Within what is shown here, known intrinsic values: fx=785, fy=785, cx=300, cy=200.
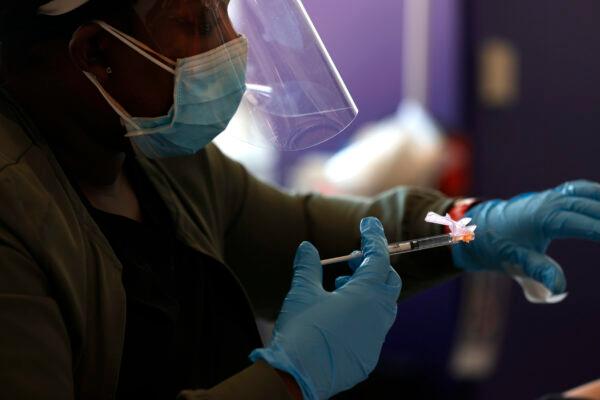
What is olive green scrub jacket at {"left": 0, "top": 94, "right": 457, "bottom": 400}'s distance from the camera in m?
0.87

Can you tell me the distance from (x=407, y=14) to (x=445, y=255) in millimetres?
1723

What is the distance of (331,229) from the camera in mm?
1498

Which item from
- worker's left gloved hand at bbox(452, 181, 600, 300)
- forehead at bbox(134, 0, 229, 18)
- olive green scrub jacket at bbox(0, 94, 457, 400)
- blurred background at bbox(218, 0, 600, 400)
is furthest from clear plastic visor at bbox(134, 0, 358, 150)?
blurred background at bbox(218, 0, 600, 400)

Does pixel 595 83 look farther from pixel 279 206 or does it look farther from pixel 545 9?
pixel 279 206

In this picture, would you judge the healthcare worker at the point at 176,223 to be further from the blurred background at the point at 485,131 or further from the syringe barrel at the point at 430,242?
the blurred background at the point at 485,131

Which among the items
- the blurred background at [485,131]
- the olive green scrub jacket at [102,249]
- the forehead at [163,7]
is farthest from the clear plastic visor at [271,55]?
the blurred background at [485,131]

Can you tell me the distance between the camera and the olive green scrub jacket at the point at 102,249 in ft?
2.85

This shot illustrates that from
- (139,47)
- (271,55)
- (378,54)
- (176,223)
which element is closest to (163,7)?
(139,47)

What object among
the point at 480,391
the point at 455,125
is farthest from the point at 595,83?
the point at 480,391

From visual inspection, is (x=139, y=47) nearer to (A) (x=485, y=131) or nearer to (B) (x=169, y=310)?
(B) (x=169, y=310)

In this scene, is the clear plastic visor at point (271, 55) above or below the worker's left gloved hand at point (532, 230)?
above

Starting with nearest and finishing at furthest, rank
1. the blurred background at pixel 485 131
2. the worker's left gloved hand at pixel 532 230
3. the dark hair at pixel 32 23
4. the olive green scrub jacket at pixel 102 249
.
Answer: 1. the olive green scrub jacket at pixel 102 249
2. the dark hair at pixel 32 23
3. the worker's left gloved hand at pixel 532 230
4. the blurred background at pixel 485 131

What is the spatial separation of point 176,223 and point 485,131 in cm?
195

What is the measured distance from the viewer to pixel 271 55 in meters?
1.20
